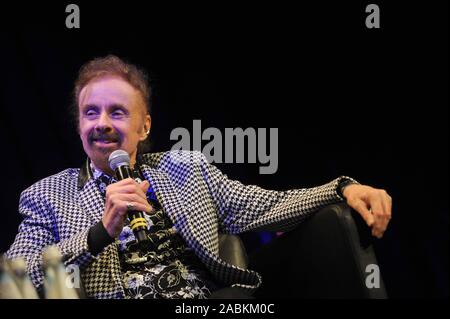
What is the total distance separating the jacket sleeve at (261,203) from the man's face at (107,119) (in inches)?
9.7

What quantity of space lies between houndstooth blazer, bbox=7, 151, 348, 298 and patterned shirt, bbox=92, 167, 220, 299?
4 cm

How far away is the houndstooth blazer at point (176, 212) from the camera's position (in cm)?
144

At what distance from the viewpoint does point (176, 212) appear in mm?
1597

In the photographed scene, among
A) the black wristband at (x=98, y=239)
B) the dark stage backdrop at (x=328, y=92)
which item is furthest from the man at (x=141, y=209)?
the dark stage backdrop at (x=328, y=92)

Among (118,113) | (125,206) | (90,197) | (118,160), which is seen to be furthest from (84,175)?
(125,206)

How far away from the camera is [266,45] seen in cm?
257

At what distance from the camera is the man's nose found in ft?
5.34

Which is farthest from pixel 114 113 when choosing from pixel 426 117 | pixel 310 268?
pixel 426 117

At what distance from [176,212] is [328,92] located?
4.14 ft

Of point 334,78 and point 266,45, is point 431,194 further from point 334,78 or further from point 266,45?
point 266,45

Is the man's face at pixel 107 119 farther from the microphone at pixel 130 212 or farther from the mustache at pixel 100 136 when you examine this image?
the microphone at pixel 130 212

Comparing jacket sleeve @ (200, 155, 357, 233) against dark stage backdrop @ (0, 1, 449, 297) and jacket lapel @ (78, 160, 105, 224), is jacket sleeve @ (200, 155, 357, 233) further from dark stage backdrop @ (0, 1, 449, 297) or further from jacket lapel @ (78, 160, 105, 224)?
dark stage backdrop @ (0, 1, 449, 297)
